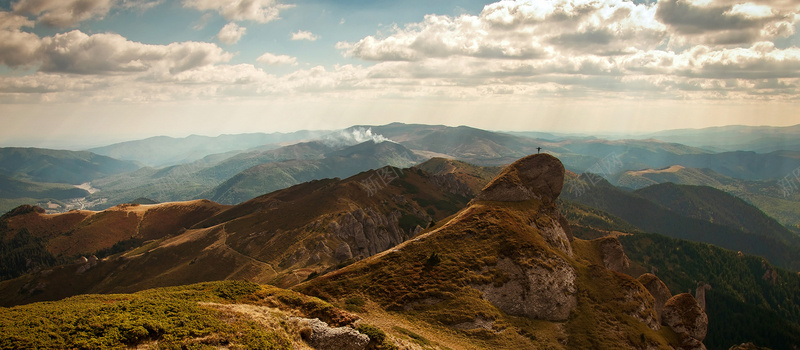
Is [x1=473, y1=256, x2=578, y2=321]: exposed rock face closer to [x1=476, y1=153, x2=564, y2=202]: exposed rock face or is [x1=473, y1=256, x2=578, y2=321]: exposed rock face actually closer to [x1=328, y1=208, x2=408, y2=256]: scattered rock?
[x1=476, y1=153, x2=564, y2=202]: exposed rock face

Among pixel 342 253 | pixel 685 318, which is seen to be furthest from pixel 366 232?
pixel 685 318

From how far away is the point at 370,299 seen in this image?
60.7 metres

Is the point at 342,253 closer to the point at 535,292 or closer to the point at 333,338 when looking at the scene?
the point at 535,292

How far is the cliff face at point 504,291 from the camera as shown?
5809 centimetres

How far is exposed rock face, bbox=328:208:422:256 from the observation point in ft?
534

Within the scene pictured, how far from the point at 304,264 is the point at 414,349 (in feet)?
340

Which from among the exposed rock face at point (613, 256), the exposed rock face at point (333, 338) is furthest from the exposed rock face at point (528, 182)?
the exposed rock face at point (333, 338)

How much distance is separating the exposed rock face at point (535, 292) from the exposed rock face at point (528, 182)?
30080mm

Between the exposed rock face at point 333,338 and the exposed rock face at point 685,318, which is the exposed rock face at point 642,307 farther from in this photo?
the exposed rock face at point 333,338

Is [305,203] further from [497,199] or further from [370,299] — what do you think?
[370,299]

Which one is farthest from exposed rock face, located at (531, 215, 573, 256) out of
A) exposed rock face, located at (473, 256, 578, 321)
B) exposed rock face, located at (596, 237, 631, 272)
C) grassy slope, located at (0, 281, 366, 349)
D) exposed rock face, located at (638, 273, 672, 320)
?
grassy slope, located at (0, 281, 366, 349)

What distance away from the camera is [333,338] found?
39.1 m

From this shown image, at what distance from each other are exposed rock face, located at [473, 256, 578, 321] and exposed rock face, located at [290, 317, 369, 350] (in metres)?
31.2

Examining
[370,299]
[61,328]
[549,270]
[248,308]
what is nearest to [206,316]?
[248,308]
